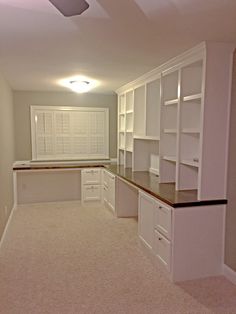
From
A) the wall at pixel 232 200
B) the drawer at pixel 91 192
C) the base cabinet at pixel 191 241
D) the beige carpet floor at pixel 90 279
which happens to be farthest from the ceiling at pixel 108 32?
the drawer at pixel 91 192

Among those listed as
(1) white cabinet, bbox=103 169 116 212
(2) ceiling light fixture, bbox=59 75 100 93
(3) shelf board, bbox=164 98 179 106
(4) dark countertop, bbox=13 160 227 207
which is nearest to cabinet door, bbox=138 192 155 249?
(4) dark countertop, bbox=13 160 227 207

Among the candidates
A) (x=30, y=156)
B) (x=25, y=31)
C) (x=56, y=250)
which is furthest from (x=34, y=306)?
(x=30, y=156)

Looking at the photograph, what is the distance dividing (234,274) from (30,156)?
14.5 ft

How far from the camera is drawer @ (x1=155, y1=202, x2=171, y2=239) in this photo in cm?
276

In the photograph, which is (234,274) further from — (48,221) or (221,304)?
(48,221)

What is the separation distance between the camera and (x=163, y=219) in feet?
9.48

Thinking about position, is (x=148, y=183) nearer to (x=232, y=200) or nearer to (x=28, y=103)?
(x=232, y=200)

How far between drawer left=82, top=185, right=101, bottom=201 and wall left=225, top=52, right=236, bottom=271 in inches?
125

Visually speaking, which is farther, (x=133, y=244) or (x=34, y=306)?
(x=133, y=244)

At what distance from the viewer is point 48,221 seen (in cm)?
463

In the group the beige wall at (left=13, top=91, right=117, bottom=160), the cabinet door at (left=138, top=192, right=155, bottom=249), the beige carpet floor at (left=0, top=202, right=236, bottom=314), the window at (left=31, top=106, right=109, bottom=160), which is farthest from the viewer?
the window at (left=31, top=106, right=109, bottom=160)

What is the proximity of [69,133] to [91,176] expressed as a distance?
43.4 inches

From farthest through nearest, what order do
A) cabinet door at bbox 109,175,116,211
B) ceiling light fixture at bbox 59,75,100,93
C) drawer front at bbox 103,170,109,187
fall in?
drawer front at bbox 103,170,109,187
cabinet door at bbox 109,175,116,211
ceiling light fixture at bbox 59,75,100,93

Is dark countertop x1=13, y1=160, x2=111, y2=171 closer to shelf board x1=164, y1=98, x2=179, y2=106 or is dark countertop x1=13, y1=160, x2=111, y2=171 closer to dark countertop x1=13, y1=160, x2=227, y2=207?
dark countertop x1=13, y1=160, x2=227, y2=207
